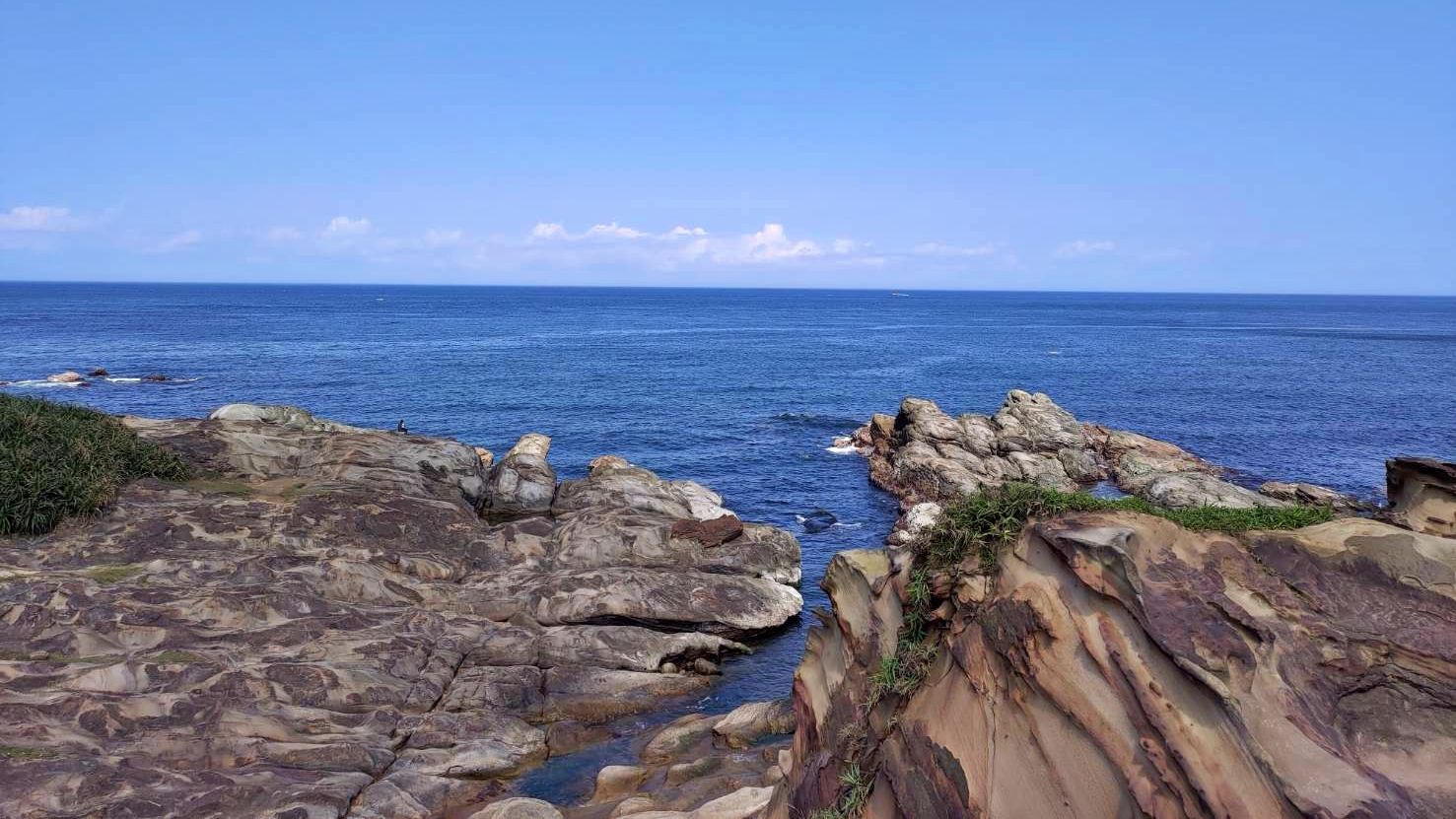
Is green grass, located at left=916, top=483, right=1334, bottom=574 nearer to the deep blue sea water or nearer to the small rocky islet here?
the small rocky islet

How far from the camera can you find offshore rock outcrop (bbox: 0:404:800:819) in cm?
1802

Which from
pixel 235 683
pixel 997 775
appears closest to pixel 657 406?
pixel 235 683

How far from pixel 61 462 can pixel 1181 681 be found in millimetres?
31815

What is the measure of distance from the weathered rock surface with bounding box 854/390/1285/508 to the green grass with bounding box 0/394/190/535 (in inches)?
1342

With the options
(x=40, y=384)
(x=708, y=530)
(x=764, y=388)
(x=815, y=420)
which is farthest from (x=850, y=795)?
(x=40, y=384)

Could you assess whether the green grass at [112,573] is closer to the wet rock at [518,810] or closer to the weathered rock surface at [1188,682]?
the wet rock at [518,810]

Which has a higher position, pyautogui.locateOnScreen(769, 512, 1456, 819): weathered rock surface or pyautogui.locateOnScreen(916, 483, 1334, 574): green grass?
pyautogui.locateOnScreen(916, 483, 1334, 574): green grass

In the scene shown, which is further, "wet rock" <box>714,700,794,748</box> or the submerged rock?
"wet rock" <box>714,700,794,748</box>

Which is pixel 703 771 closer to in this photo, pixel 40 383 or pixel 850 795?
pixel 850 795

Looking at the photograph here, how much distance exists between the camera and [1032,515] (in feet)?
39.5

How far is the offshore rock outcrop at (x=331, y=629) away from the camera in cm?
1802

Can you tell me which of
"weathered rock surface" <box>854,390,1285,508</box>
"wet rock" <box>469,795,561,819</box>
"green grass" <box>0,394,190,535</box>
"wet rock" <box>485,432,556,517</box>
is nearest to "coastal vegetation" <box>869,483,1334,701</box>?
"wet rock" <box>469,795,561,819</box>

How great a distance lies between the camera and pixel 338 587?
25891 mm

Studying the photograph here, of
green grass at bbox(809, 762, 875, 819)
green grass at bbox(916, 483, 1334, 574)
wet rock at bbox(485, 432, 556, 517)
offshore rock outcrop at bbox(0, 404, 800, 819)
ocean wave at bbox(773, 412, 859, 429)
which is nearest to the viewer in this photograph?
green grass at bbox(916, 483, 1334, 574)
